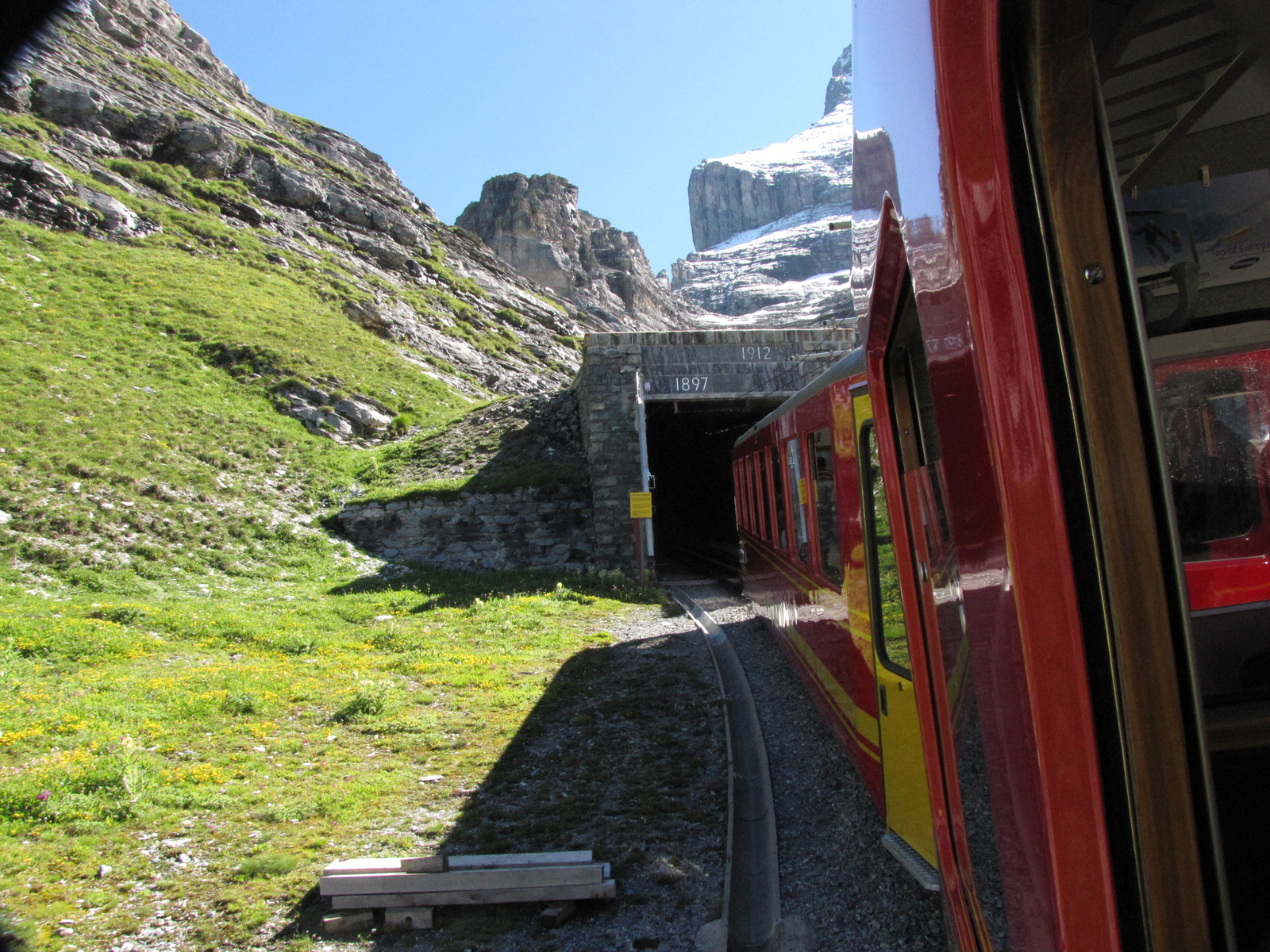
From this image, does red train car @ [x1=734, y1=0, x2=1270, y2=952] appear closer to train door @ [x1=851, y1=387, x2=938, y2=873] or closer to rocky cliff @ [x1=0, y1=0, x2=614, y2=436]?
train door @ [x1=851, y1=387, x2=938, y2=873]

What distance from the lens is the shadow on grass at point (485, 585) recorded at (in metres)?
14.5

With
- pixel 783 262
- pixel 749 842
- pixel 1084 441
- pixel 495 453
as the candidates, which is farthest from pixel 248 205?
pixel 783 262

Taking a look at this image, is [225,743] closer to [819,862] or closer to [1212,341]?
[819,862]

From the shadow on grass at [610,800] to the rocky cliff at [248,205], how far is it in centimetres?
1702

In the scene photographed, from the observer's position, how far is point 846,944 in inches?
150

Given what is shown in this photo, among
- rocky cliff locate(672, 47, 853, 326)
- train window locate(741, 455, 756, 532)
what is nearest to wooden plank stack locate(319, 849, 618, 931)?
train window locate(741, 455, 756, 532)

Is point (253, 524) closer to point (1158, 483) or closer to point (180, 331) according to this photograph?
point (180, 331)

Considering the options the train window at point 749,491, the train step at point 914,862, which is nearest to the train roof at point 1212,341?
the train step at point 914,862

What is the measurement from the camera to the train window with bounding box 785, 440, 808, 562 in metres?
6.88

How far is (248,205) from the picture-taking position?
40625mm

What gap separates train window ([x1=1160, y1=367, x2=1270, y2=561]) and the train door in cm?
106

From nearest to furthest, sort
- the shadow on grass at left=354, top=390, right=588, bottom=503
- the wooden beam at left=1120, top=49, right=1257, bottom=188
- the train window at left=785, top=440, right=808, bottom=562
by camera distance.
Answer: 1. the wooden beam at left=1120, top=49, right=1257, bottom=188
2. the train window at left=785, top=440, right=808, bottom=562
3. the shadow on grass at left=354, top=390, right=588, bottom=503

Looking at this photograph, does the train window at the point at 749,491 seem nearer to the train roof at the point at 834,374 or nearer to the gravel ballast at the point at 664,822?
the gravel ballast at the point at 664,822

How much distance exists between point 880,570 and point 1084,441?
10.6ft
